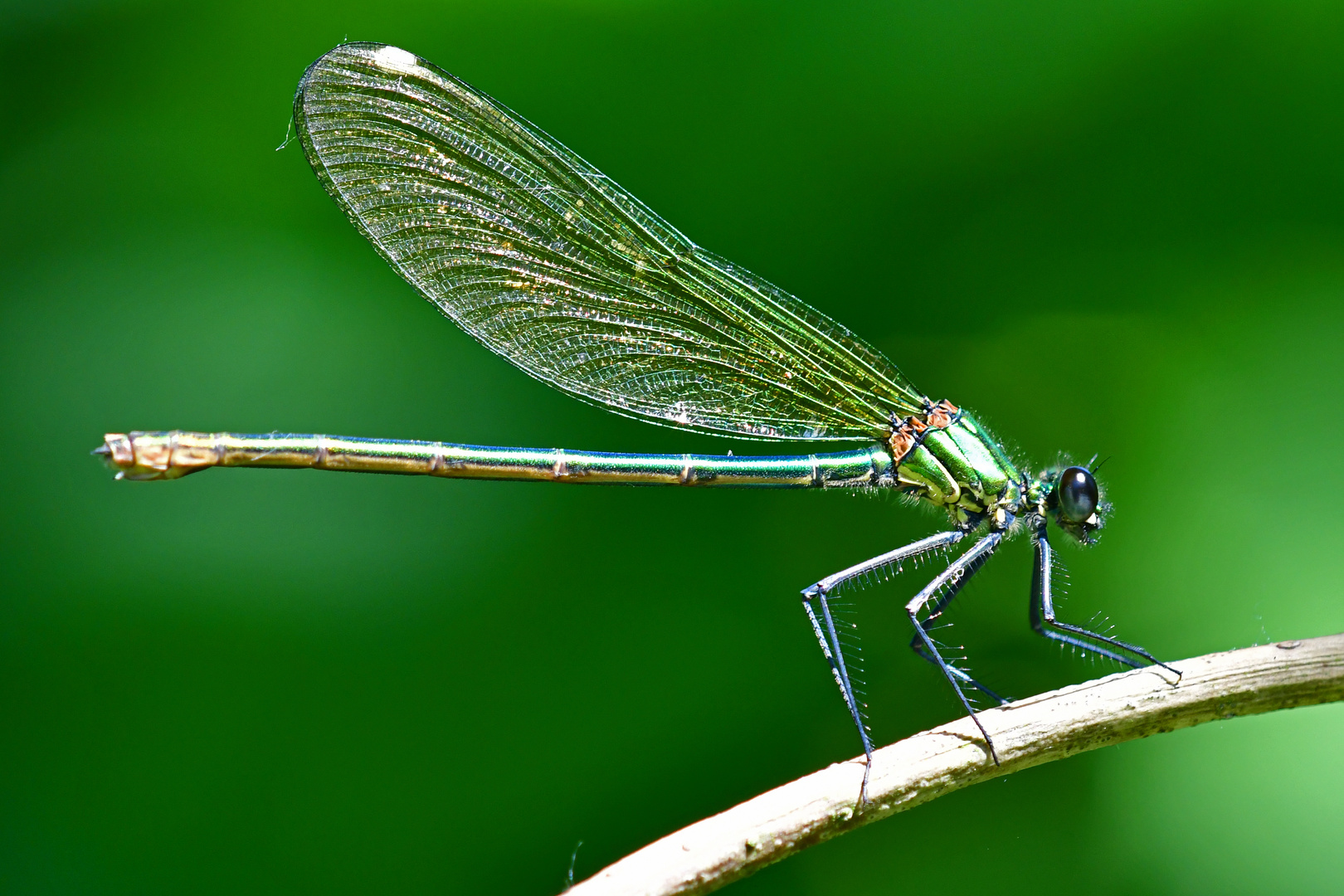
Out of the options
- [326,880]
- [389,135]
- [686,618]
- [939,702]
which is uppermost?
[389,135]

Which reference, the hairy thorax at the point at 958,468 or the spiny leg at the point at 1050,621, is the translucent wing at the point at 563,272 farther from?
the spiny leg at the point at 1050,621

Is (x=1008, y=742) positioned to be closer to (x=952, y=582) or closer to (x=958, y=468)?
(x=952, y=582)

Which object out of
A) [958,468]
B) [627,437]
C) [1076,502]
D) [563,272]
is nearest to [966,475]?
[958,468]

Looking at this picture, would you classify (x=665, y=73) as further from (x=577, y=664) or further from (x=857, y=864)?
(x=857, y=864)

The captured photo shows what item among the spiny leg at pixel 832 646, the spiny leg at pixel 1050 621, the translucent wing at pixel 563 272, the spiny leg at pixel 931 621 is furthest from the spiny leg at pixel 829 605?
the translucent wing at pixel 563 272

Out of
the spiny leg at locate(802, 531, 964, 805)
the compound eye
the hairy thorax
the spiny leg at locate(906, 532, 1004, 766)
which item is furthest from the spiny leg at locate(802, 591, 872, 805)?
the compound eye

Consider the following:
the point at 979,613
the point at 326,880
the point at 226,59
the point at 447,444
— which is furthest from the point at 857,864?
the point at 226,59
